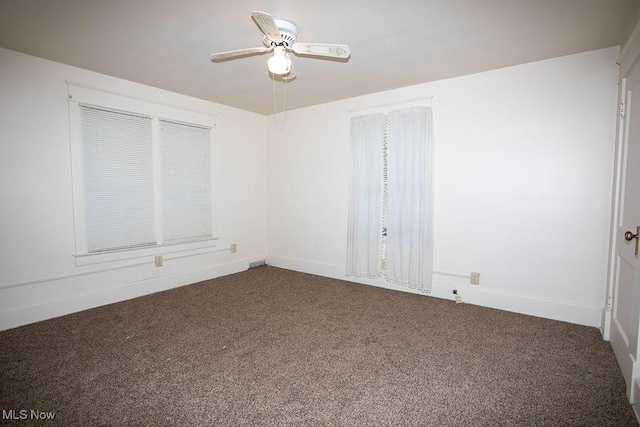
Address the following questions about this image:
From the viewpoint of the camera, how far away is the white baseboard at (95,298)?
2.71m

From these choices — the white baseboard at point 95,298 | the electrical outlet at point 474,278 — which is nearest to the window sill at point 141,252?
the white baseboard at point 95,298

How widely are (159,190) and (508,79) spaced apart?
158 inches

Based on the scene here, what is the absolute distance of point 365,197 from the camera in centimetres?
388

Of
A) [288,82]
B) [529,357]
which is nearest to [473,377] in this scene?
[529,357]

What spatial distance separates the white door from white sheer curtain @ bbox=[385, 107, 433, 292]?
151 centimetres

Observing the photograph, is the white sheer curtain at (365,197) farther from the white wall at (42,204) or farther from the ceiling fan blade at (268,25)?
the white wall at (42,204)

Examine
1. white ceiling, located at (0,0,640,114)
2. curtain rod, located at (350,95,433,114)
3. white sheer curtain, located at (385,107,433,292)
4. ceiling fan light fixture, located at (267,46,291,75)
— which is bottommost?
white sheer curtain, located at (385,107,433,292)

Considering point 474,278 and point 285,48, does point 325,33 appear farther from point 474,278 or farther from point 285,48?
point 474,278

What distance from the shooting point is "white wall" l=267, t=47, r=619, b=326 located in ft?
8.68

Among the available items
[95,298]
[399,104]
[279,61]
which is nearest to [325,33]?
[279,61]

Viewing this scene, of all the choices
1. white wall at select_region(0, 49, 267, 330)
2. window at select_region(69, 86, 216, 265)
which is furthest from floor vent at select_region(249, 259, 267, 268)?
white wall at select_region(0, 49, 267, 330)

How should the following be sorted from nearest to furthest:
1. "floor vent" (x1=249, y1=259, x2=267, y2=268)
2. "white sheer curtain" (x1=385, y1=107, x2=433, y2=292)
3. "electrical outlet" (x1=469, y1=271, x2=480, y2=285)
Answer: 1. "electrical outlet" (x1=469, y1=271, x2=480, y2=285)
2. "white sheer curtain" (x1=385, y1=107, x2=433, y2=292)
3. "floor vent" (x1=249, y1=259, x2=267, y2=268)

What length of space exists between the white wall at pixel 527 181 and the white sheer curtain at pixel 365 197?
12.7 inches

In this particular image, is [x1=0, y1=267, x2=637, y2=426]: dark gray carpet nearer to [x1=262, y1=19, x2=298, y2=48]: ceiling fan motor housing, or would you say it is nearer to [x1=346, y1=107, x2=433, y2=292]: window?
[x1=346, y1=107, x2=433, y2=292]: window
